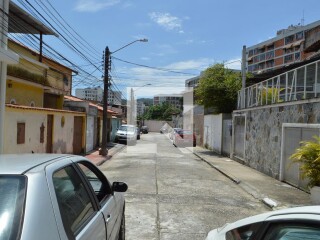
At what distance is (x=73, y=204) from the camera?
122 inches

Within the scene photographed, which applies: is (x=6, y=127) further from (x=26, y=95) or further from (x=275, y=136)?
(x=275, y=136)

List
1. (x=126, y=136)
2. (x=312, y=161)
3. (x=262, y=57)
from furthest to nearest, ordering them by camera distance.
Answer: (x=262, y=57)
(x=126, y=136)
(x=312, y=161)

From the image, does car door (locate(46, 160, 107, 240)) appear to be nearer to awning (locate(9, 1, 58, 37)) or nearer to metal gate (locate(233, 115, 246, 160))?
awning (locate(9, 1, 58, 37))

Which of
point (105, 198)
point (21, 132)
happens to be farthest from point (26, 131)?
point (105, 198)

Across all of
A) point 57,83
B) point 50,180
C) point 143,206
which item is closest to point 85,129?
point 57,83

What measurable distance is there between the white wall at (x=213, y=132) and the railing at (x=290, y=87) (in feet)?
25.3

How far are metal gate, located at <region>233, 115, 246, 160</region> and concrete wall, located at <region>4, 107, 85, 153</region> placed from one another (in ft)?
29.9

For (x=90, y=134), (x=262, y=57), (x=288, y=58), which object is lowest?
(x=90, y=134)

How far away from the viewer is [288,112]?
552 inches

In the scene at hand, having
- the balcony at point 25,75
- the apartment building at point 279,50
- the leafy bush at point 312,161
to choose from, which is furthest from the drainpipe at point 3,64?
the apartment building at point 279,50

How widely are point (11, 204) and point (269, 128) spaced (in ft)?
49.3

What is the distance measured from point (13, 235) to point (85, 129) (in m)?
22.2

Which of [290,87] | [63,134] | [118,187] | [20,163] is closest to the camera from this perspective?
[20,163]

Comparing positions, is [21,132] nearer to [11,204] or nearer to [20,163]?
[20,163]
